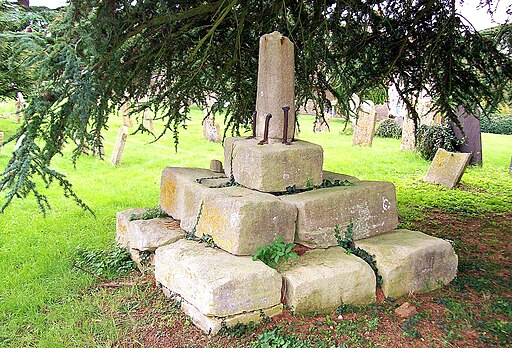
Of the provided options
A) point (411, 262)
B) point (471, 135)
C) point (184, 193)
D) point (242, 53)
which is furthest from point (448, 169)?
point (184, 193)

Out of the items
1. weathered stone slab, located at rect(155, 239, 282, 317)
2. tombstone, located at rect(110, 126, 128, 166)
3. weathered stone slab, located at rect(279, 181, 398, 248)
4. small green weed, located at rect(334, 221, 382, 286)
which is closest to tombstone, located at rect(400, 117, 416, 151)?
tombstone, located at rect(110, 126, 128, 166)

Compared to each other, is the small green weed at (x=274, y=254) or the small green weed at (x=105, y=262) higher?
the small green weed at (x=274, y=254)

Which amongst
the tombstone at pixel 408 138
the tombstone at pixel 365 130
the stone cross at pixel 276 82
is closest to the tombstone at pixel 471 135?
the tombstone at pixel 408 138

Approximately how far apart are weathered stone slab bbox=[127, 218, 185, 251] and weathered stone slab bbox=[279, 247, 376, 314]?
1.25 metres

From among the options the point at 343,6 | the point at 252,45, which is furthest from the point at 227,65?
the point at 343,6

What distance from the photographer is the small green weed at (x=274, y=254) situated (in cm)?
349

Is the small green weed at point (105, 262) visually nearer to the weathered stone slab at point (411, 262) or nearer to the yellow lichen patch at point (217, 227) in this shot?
the yellow lichen patch at point (217, 227)

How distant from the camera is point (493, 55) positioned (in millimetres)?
5094

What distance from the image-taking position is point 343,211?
3932 millimetres

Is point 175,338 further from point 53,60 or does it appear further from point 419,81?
point 419,81

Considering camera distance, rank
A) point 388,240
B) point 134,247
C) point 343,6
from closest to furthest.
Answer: point 388,240
point 134,247
point 343,6

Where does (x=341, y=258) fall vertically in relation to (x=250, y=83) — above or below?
below

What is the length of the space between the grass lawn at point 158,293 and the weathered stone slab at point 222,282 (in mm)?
185

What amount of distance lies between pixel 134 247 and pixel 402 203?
180 inches
